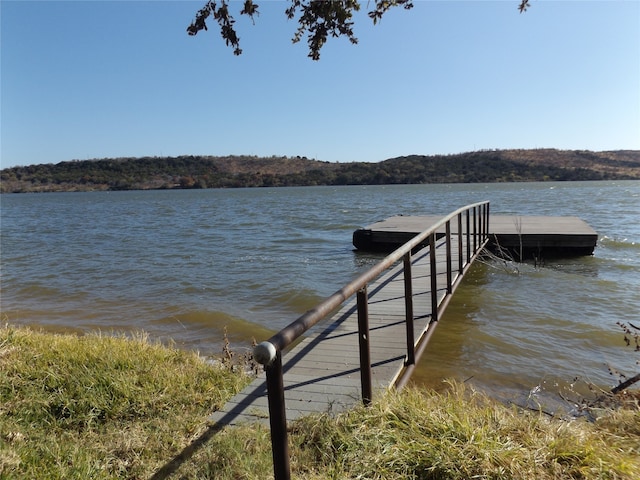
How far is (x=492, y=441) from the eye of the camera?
2.46 metres

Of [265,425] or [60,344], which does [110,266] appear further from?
[265,425]

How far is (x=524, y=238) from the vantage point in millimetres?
12641

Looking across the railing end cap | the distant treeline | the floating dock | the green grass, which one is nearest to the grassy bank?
the green grass

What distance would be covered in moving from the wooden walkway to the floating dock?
24.0 ft

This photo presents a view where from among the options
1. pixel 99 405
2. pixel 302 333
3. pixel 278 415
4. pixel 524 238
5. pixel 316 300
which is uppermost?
pixel 302 333

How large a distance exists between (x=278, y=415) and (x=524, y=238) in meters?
12.1

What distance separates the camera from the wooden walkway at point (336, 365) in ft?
10.7

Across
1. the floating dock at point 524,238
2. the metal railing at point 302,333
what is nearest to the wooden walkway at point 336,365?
the metal railing at point 302,333

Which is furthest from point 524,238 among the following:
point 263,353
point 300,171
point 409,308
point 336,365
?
point 300,171

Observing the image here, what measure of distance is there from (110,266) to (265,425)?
41.8 ft

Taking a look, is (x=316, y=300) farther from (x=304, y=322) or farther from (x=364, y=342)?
(x=304, y=322)

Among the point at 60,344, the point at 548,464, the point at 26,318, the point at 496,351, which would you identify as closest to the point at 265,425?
the point at 548,464

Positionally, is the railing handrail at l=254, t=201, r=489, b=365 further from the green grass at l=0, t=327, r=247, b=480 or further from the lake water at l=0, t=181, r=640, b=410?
the lake water at l=0, t=181, r=640, b=410

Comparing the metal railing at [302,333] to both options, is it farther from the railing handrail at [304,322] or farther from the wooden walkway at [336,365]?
the wooden walkway at [336,365]
